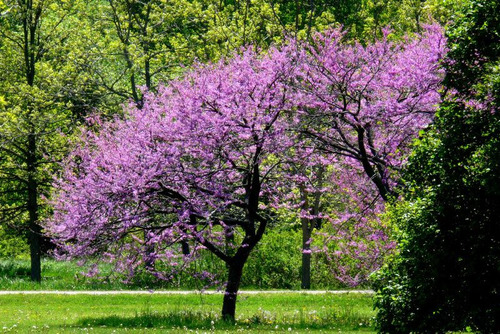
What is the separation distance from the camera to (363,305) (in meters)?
21.0

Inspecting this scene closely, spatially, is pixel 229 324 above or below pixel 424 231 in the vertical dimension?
below

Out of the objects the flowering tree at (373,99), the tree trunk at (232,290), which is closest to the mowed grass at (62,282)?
the tree trunk at (232,290)

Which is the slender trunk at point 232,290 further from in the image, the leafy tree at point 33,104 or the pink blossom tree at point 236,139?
the leafy tree at point 33,104

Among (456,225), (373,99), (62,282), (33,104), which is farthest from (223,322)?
(33,104)

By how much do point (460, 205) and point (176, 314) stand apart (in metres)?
9.39

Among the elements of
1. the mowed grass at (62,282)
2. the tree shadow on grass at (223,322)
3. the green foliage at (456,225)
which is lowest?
the tree shadow on grass at (223,322)

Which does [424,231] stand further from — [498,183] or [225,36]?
[225,36]

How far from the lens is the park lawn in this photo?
1577 cm

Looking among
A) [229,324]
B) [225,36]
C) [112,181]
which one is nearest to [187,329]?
[229,324]

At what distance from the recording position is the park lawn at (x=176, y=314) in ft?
51.7

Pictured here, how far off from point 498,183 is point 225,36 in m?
20.7

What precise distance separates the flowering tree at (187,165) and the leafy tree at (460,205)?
5741 millimetres

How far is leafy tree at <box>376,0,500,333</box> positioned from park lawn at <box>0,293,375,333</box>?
1.86 m

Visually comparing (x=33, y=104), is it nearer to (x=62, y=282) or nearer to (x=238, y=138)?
(x=62, y=282)
